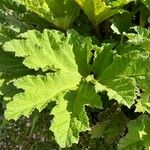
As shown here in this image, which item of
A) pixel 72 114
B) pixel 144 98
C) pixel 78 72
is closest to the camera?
pixel 72 114

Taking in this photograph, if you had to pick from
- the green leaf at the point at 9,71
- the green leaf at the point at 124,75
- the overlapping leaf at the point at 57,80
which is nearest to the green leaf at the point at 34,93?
the overlapping leaf at the point at 57,80

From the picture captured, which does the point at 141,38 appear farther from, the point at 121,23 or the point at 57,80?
the point at 57,80

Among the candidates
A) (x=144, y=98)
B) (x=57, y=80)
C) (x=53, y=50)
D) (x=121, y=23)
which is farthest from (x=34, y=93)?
(x=121, y=23)

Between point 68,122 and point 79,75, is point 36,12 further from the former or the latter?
point 68,122

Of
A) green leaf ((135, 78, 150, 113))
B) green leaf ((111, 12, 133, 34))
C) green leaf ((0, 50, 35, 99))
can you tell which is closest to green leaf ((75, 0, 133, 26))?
green leaf ((111, 12, 133, 34))

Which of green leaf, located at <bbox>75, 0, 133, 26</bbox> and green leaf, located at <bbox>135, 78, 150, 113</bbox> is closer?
green leaf, located at <bbox>135, 78, 150, 113</bbox>

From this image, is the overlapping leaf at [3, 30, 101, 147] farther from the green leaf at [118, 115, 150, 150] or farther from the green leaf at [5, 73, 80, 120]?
the green leaf at [118, 115, 150, 150]
